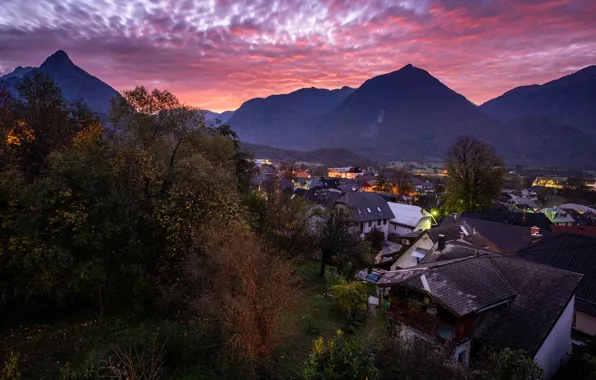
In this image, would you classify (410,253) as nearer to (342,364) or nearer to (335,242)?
(335,242)

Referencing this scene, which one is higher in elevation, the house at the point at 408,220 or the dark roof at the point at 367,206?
the dark roof at the point at 367,206

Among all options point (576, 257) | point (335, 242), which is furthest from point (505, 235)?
point (335, 242)

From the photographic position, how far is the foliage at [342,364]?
25.7 feet

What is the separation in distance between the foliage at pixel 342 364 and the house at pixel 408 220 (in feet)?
142

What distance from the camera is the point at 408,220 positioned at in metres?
50.5

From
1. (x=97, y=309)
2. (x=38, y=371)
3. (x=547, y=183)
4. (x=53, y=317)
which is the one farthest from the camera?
(x=547, y=183)

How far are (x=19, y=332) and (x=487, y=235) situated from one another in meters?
37.1

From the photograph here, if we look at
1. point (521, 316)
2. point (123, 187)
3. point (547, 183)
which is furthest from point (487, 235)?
point (547, 183)

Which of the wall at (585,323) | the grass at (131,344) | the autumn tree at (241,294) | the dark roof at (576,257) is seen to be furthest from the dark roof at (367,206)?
the autumn tree at (241,294)

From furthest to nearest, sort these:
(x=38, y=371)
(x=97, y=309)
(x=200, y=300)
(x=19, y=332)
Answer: (x=97, y=309)
(x=19, y=332)
(x=200, y=300)
(x=38, y=371)

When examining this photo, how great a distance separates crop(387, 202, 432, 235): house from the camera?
49.2 m

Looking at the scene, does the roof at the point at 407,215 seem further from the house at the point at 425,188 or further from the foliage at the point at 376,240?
the house at the point at 425,188

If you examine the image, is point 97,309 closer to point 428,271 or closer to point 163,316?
point 163,316

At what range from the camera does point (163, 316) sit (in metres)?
15.1
